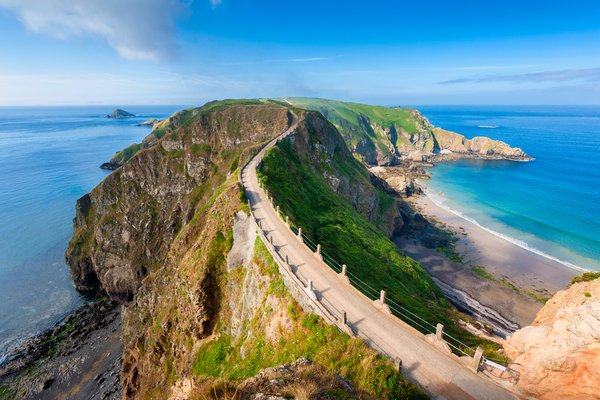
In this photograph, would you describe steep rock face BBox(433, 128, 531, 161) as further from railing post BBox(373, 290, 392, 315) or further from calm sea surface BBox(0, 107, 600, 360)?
railing post BBox(373, 290, 392, 315)

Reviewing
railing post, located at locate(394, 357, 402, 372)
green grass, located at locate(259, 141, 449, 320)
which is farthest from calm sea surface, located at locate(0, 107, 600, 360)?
railing post, located at locate(394, 357, 402, 372)

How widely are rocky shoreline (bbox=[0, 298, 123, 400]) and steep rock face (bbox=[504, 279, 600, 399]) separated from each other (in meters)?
52.0

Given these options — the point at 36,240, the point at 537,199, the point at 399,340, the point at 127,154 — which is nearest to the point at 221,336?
the point at 399,340

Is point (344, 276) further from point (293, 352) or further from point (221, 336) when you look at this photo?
point (221, 336)

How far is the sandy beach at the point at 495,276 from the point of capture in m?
52.0

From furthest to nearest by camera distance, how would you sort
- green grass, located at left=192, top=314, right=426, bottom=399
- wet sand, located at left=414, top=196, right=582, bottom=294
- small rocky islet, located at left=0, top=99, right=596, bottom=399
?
wet sand, located at left=414, top=196, right=582, bottom=294 < small rocky islet, located at left=0, top=99, right=596, bottom=399 < green grass, located at left=192, top=314, right=426, bottom=399

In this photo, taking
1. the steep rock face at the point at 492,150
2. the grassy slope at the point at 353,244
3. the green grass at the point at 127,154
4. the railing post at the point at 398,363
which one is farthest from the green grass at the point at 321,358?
the steep rock face at the point at 492,150

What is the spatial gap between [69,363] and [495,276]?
8359 centimetres

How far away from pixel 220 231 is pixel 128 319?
25.7 meters

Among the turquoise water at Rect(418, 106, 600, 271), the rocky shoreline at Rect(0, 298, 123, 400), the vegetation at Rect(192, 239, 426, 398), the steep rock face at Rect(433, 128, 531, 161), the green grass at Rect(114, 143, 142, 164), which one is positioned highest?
the vegetation at Rect(192, 239, 426, 398)

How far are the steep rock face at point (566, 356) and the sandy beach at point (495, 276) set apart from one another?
31791 millimetres

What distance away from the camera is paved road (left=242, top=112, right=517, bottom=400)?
53.0 ft

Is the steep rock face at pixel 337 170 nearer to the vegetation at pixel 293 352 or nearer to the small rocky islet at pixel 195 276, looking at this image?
the small rocky islet at pixel 195 276

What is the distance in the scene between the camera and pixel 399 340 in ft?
64.1
